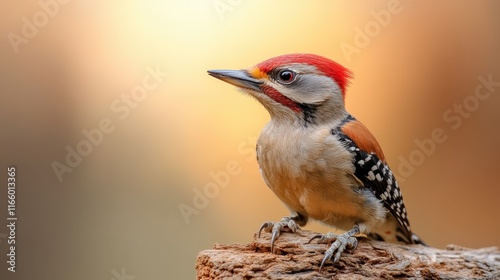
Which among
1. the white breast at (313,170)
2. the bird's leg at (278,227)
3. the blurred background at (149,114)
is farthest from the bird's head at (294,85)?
the blurred background at (149,114)

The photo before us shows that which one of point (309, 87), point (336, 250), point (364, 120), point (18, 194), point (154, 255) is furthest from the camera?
point (364, 120)

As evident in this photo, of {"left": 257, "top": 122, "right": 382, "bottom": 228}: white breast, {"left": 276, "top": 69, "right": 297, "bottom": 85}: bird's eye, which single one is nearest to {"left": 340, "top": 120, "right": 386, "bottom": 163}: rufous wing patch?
{"left": 257, "top": 122, "right": 382, "bottom": 228}: white breast

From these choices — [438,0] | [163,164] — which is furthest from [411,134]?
[163,164]

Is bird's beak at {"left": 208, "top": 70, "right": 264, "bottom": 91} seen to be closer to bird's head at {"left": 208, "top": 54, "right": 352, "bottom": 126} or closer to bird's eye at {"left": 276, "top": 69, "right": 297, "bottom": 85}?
bird's head at {"left": 208, "top": 54, "right": 352, "bottom": 126}

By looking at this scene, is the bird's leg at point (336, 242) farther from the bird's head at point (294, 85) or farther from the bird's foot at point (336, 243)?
the bird's head at point (294, 85)

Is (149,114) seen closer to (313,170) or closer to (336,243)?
(313,170)

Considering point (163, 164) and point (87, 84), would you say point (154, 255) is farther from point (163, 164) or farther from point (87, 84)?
point (87, 84)

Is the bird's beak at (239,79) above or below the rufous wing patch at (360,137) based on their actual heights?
above
